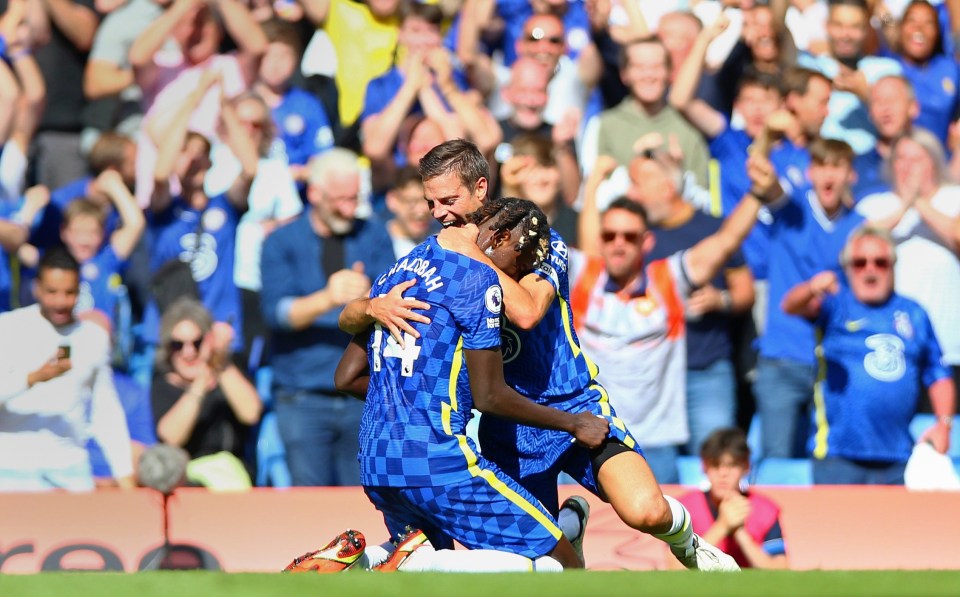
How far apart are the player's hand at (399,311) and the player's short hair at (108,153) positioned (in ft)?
12.8

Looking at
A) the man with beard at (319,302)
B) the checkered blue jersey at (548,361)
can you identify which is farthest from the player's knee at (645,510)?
the man with beard at (319,302)

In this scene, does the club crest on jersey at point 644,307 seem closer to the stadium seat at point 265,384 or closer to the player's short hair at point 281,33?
the stadium seat at point 265,384

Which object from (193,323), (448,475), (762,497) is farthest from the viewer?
(193,323)

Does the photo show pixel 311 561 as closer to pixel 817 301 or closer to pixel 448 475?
pixel 448 475

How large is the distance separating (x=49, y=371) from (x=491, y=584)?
4.78m

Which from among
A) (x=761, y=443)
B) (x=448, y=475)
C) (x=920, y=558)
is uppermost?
(x=448, y=475)

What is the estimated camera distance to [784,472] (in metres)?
7.32

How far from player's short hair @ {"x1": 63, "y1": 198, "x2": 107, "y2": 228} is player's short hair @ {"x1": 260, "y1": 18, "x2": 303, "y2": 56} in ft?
4.71

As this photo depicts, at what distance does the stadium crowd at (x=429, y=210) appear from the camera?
7.30 metres

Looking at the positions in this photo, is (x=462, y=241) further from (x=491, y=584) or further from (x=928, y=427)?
(x=928, y=427)

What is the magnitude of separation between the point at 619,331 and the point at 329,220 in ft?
5.72

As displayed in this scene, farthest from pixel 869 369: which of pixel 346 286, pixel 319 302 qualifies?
pixel 319 302

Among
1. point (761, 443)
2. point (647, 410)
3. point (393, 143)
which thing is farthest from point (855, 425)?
point (393, 143)

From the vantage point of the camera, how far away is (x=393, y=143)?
772cm
